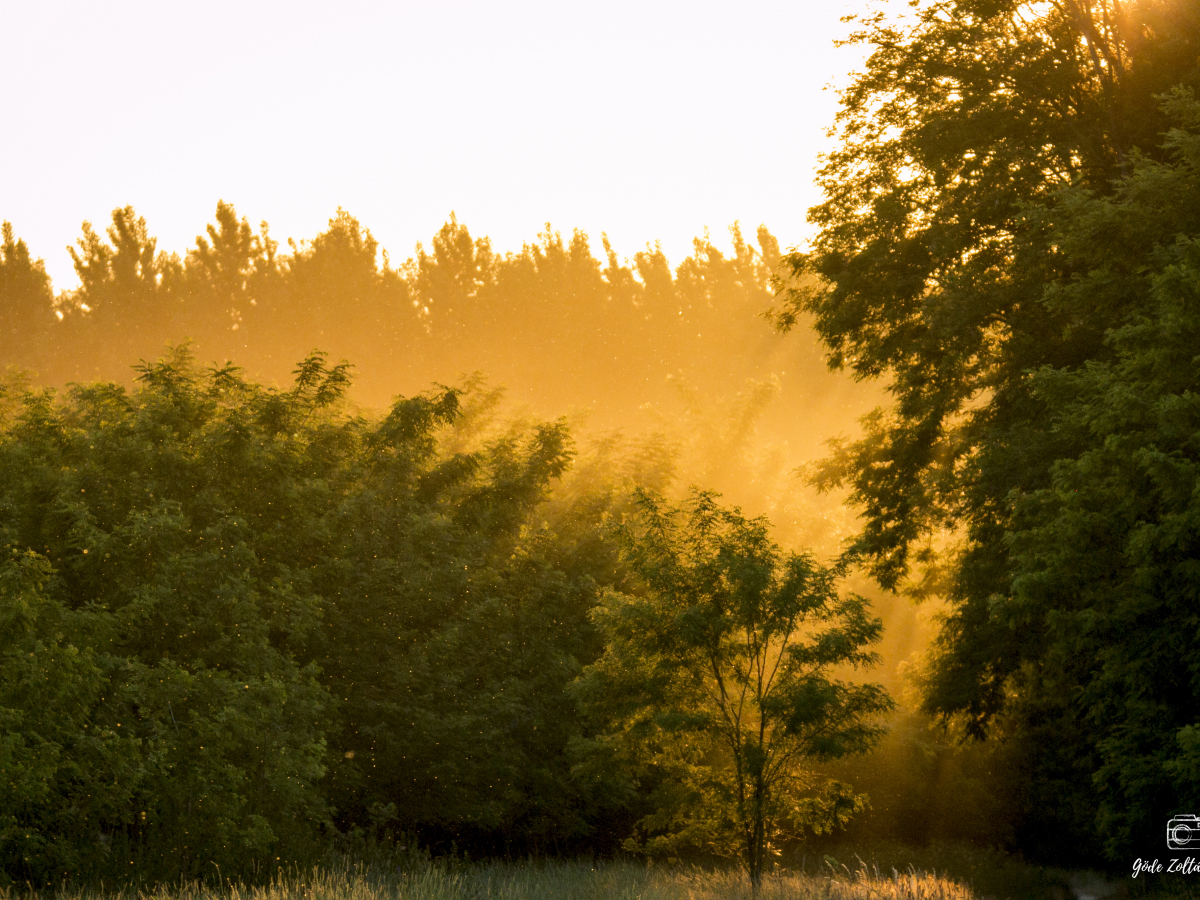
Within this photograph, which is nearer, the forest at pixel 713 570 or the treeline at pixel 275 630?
the forest at pixel 713 570

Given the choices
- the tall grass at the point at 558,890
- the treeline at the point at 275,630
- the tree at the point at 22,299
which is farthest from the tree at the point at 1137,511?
the tree at the point at 22,299

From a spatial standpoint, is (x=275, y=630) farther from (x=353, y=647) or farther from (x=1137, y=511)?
(x=1137, y=511)

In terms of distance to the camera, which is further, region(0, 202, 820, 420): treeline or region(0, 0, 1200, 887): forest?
region(0, 202, 820, 420): treeline

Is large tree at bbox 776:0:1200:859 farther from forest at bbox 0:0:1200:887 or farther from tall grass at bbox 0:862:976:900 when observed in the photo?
tall grass at bbox 0:862:976:900

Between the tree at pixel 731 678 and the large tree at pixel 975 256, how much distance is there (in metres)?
2.68

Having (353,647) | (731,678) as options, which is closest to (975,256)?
(731,678)

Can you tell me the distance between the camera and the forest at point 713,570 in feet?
44.9

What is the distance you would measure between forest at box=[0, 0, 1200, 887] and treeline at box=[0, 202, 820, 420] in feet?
124

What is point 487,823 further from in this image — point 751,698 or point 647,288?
point 647,288

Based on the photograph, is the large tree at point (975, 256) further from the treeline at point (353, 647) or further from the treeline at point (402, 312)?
the treeline at point (402, 312)

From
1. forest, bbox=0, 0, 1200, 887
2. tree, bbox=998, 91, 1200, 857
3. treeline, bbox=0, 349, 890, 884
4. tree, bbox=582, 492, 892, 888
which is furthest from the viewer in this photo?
tree, bbox=582, 492, 892, 888

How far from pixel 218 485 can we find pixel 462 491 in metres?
6.92

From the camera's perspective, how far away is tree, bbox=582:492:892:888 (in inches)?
686

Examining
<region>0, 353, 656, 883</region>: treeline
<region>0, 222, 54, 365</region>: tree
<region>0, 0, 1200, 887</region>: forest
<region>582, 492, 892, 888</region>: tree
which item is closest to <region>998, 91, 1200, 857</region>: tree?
<region>0, 0, 1200, 887</region>: forest
